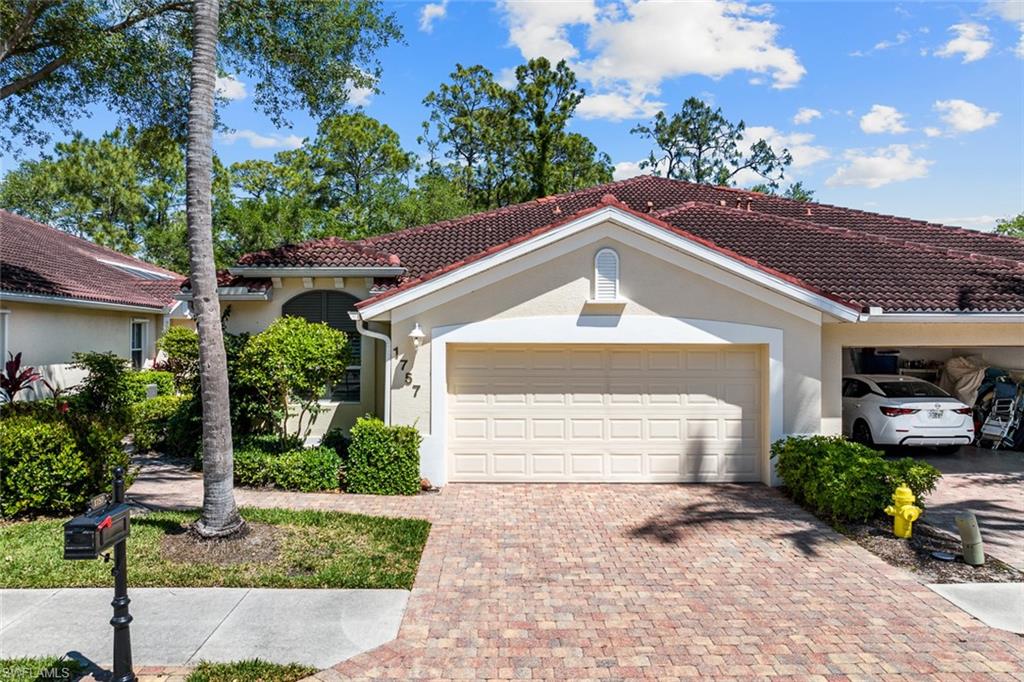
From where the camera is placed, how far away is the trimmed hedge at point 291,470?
29.9 ft

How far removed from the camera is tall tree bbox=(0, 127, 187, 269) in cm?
3281

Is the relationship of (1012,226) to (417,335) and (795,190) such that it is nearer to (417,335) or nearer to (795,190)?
(795,190)

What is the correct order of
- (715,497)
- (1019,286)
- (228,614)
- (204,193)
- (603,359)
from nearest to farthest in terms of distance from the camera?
(228,614), (204,193), (715,497), (603,359), (1019,286)

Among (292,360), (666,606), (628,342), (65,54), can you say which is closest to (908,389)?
(628,342)

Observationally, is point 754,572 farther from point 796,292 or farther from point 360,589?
point 796,292

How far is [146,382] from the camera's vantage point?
1583cm

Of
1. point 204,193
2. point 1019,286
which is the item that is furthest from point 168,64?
point 1019,286

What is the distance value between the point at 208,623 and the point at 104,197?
37587mm

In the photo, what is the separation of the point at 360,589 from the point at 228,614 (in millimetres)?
1125

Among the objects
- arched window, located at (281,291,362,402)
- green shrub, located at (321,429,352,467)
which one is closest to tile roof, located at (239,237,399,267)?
arched window, located at (281,291,362,402)

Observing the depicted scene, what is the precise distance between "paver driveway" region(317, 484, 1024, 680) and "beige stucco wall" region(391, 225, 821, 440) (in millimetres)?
2209

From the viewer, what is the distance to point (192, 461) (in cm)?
1117

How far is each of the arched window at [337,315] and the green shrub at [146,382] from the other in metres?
5.95

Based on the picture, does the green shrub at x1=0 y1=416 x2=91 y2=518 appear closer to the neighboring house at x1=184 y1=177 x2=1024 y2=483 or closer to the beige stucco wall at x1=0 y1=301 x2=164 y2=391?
the neighboring house at x1=184 y1=177 x2=1024 y2=483
